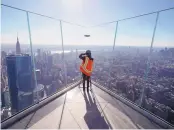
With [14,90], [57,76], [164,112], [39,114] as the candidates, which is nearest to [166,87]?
[164,112]

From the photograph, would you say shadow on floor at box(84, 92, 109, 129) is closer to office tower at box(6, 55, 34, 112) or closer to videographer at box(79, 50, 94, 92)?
videographer at box(79, 50, 94, 92)

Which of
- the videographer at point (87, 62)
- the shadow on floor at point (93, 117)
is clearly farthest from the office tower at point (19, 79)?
the shadow on floor at point (93, 117)

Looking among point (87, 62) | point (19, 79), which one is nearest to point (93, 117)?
point (87, 62)

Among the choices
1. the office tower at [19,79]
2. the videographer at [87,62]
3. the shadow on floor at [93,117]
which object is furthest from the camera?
the office tower at [19,79]

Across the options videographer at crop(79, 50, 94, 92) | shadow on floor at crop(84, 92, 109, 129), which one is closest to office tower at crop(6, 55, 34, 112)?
videographer at crop(79, 50, 94, 92)

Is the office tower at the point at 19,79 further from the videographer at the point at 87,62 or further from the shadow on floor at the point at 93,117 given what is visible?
the shadow on floor at the point at 93,117

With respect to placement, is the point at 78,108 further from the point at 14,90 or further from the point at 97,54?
the point at 14,90
